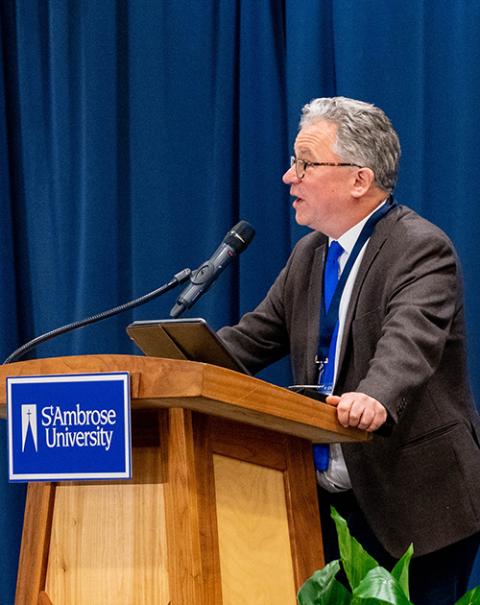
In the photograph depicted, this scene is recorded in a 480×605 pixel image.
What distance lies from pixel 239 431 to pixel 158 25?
76.1 inches

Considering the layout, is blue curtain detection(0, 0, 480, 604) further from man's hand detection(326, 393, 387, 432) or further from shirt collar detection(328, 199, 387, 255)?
A: man's hand detection(326, 393, 387, 432)

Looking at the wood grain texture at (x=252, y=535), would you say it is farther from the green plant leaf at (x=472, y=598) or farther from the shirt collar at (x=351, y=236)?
the shirt collar at (x=351, y=236)

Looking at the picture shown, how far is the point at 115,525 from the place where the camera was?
64.9 inches

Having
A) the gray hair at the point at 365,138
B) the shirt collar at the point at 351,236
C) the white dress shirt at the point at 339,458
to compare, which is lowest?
the white dress shirt at the point at 339,458

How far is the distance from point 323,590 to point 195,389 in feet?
1.31

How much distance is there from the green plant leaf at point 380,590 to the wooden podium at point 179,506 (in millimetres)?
242

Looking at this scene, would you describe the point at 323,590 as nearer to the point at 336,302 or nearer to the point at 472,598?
the point at 472,598

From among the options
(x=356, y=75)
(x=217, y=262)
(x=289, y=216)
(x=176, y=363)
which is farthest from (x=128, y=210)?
(x=176, y=363)

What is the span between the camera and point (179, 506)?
156 cm

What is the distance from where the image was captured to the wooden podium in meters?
1.54

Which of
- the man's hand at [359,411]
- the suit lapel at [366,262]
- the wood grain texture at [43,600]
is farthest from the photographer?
the suit lapel at [366,262]

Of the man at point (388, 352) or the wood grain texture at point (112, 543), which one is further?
the man at point (388, 352)

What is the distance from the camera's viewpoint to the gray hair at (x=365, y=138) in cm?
242

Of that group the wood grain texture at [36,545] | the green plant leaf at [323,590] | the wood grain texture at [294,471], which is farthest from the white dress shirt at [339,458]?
the wood grain texture at [36,545]
